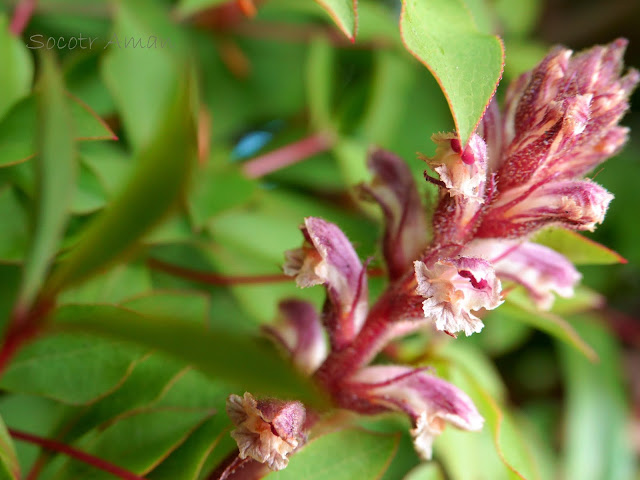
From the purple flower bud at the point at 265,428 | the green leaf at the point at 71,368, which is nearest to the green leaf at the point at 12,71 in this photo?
the green leaf at the point at 71,368

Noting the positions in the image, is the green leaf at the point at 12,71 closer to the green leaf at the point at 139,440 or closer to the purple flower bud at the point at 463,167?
the green leaf at the point at 139,440

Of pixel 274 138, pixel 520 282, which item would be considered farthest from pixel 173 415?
pixel 274 138

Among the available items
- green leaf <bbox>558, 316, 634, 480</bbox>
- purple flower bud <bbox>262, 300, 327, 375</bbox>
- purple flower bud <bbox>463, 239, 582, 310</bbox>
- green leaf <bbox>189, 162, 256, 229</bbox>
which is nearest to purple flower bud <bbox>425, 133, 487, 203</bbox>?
purple flower bud <bbox>463, 239, 582, 310</bbox>

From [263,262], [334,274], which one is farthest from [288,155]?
[334,274]

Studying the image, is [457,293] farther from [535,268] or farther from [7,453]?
[7,453]

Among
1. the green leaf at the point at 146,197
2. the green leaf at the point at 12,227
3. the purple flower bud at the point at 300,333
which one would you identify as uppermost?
the green leaf at the point at 146,197

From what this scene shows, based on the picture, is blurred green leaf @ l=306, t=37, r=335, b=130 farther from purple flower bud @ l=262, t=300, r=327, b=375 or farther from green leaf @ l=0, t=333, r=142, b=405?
green leaf @ l=0, t=333, r=142, b=405
